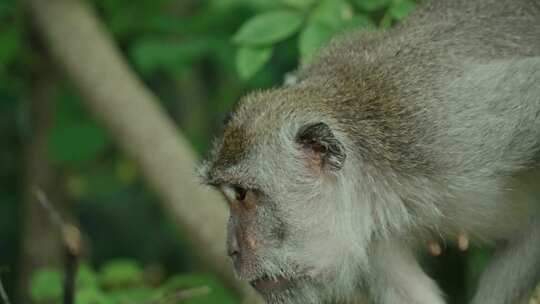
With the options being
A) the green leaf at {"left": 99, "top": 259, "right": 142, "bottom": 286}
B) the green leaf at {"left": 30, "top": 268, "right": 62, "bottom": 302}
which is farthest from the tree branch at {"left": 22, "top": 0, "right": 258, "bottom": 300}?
the green leaf at {"left": 30, "top": 268, "right": 62, "bottom": 302}

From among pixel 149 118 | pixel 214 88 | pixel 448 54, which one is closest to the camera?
pixel 448 54

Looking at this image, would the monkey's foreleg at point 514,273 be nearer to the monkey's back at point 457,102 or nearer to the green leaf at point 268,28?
the monkey's back at point 457,102

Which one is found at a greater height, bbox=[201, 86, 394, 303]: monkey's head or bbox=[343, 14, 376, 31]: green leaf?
bbox=[343, 14, 376, 31]: green leaf

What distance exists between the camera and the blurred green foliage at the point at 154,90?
471cm

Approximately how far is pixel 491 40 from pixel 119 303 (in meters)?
2.20

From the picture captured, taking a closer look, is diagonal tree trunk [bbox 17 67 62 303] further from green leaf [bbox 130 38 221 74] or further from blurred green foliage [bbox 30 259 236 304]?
blurred green foliage [bbox 30 259 236 304]

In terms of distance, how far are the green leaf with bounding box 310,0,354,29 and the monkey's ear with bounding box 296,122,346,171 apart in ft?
2.52

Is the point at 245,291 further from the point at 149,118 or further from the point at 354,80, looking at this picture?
the point at 354,80

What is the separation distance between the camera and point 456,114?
398 cm

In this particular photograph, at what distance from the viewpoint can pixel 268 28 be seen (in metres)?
4.68

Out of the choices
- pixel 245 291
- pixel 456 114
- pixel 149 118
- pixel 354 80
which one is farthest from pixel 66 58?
pixel 456 114

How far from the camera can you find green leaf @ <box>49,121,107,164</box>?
24.9 ft

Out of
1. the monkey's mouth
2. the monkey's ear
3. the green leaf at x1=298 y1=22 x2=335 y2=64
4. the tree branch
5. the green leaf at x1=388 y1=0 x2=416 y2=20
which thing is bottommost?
the monkey's mouth

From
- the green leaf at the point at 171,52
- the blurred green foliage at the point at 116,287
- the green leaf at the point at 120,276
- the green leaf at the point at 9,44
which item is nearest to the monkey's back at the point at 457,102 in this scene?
the blurred green foliage at the point at 116,287
